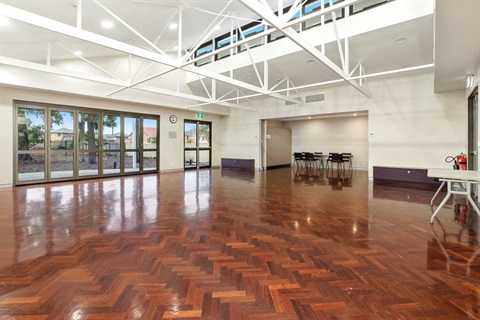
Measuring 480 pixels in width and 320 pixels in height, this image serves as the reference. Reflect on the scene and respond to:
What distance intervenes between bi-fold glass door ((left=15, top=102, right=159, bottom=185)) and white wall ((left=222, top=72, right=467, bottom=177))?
745 centimetres

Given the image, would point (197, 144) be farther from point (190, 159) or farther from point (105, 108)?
point (105, 108)

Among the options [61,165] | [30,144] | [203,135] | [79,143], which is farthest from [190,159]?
[30,144]

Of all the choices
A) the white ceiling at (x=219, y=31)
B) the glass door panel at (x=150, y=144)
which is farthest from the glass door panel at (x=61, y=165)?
the white ceiling at (x=219, y=31)

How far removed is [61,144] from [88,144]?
2.51 feet

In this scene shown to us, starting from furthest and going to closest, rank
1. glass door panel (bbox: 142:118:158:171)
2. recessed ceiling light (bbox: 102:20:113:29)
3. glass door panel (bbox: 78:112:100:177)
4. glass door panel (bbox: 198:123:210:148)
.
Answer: glass door panel (bbox: 198:123:210:148), glass door panel (bbox: 142:118:158:171), glass door panel (bbox: 78:112:100:177), recessed ceiling light (bbox: 102:20:113:29)

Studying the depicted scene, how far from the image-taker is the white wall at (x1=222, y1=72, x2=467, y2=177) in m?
6.80

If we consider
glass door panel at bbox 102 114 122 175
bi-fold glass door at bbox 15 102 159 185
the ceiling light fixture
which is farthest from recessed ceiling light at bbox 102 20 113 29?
the ceiling light fixture

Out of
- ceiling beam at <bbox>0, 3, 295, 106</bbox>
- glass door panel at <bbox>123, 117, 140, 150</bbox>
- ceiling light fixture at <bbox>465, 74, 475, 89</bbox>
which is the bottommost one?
glass door panel at <bbox>123, 117, 140, 150</bbox>

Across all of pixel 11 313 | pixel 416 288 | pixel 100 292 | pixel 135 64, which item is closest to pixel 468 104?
pixel 416 288

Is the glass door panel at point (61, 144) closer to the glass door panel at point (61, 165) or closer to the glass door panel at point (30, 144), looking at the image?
the glass door panel at point (61, 165)

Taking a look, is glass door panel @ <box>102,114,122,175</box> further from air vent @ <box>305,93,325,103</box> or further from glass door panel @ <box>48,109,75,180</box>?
air vent @ <box>305,93,325,103</box>

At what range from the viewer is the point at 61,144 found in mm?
7750

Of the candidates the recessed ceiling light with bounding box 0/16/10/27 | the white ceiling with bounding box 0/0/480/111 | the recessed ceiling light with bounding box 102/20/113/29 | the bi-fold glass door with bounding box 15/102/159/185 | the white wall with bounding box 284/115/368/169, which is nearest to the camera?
the white ceiling with bounding box 0/0/480/111

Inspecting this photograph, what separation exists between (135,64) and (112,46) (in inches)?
193
